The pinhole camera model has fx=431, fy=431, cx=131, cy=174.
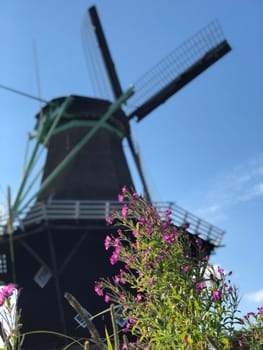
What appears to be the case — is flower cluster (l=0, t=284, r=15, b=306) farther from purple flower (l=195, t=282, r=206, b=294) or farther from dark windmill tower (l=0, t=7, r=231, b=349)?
dark windmill tower (l=0, t=7, r=231, b=349)

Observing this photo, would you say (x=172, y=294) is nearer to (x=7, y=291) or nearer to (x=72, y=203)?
(x=7, y=291)

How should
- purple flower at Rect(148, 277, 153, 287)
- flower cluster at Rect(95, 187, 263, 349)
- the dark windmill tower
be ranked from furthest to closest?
the dark windmill tower, purple flower at Rect(148, 277, 153, 287), flower cluster at Rect(95, 187, 263, 349)

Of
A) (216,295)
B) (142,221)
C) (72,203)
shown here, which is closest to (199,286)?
(216,295)

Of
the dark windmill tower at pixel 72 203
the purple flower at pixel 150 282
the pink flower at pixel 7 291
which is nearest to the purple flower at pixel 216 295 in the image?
the purple flower at pixel 150 282

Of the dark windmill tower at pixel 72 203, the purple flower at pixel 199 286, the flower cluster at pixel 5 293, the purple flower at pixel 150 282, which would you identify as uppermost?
the dark windmill tower at pixel 72 203

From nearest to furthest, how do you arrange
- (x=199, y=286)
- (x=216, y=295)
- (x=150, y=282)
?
(x=216, y=295) → (x=199, y=286) → (x=150, y=282)

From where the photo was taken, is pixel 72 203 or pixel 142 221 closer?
pixel 142 221

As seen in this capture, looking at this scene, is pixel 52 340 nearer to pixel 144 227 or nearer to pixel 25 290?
pixel 25 290

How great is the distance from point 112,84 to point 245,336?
2075 cm

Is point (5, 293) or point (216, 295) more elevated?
point (5, 293)

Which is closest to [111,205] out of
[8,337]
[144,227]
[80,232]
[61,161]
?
[80,232]

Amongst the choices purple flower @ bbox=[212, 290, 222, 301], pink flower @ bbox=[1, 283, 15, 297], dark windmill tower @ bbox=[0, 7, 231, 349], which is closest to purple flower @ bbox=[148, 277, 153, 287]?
purple flower @ bbox=[212, 290, 222, 301]

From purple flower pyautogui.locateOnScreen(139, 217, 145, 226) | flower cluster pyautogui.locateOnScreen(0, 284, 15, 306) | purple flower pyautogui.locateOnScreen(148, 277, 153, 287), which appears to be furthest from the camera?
purple flower pyautogui.locateOnScreen(139, 217, 145, 226)

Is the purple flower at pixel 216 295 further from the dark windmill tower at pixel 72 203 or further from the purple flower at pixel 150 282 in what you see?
the dark windmill tower at pixel 72 203
